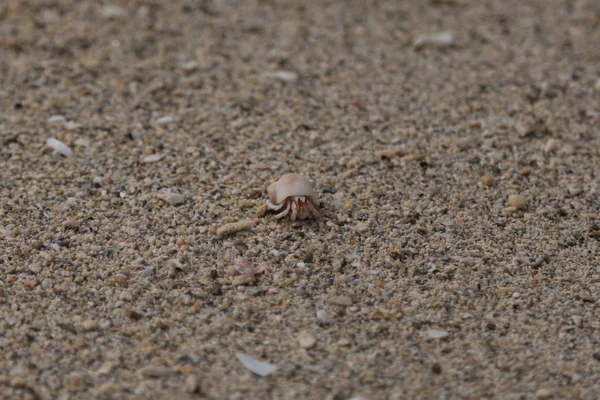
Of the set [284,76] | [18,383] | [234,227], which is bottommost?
[18,383]

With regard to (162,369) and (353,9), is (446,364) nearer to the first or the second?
(162,369)

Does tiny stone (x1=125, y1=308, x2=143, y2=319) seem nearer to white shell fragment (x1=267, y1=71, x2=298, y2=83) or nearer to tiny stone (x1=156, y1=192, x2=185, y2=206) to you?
tiny stone (x1=156, y1=192, x2=185, y2=206)

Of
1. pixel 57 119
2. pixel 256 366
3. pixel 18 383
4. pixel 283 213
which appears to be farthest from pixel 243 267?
pixel 57 119

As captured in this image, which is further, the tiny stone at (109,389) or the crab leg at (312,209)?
the crab leg at (312,209)

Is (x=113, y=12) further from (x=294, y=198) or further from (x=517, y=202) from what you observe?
(x=517, y=202)

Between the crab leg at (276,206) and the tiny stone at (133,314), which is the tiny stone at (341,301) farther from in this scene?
the tiny stone at (133,314)

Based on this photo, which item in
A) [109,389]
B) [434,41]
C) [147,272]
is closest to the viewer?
[109,389]

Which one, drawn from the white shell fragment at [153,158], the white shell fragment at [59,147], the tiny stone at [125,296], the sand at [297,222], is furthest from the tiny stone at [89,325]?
the white shell fragment at [59,147]

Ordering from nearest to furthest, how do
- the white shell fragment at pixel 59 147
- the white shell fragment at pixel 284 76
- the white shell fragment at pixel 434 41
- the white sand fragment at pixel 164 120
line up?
the white shell fragment at pixel 59 147 < the white sand fragment at pixel 164 120 < the white shell fragment at pixel 284 76 < the white shell fragment at pixel 434 41
